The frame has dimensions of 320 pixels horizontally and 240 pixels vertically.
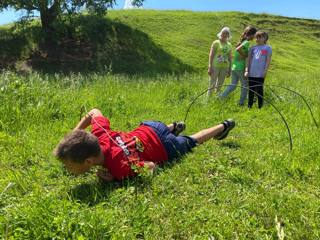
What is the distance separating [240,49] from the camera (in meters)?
10.7

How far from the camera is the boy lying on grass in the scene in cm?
454

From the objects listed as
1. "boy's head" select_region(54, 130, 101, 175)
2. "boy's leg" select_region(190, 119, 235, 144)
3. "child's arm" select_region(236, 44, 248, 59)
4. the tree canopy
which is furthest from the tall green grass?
the tree canopy

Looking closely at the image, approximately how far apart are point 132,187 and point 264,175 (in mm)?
1609

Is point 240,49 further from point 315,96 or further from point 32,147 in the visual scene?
point 32,147

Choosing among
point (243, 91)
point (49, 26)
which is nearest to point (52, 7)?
point (49, 26)

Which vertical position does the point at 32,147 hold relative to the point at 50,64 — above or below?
above

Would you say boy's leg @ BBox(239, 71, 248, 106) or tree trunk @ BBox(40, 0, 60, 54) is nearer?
boy's leg @ BBox(239, 71, 248, 106)

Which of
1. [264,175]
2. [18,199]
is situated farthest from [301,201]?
[18,199]

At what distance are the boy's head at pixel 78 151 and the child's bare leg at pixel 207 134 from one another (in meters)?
1.90

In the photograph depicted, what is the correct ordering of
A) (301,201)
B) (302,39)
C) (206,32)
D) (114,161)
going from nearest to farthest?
1. (301,201)
2. (114,161)
3. (206,32)
4. (302,39)

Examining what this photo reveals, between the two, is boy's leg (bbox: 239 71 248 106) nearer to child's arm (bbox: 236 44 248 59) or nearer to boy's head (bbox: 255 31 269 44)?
child's arm (bbox: 236 44 248 59)

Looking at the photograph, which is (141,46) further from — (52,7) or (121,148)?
(121,148)

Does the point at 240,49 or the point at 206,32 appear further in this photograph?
the point at 206,32

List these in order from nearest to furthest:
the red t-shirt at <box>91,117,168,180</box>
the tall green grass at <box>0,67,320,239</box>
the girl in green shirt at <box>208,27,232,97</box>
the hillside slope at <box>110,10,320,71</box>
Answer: the tall green grass at <box>0,67,320,239</box> → the red t-shirt at <box>91,117,168,180</box> → the girl in green shirt at <box>208,27,232,97</box> → the hillside slope at <box>110,10,320,71</box>
